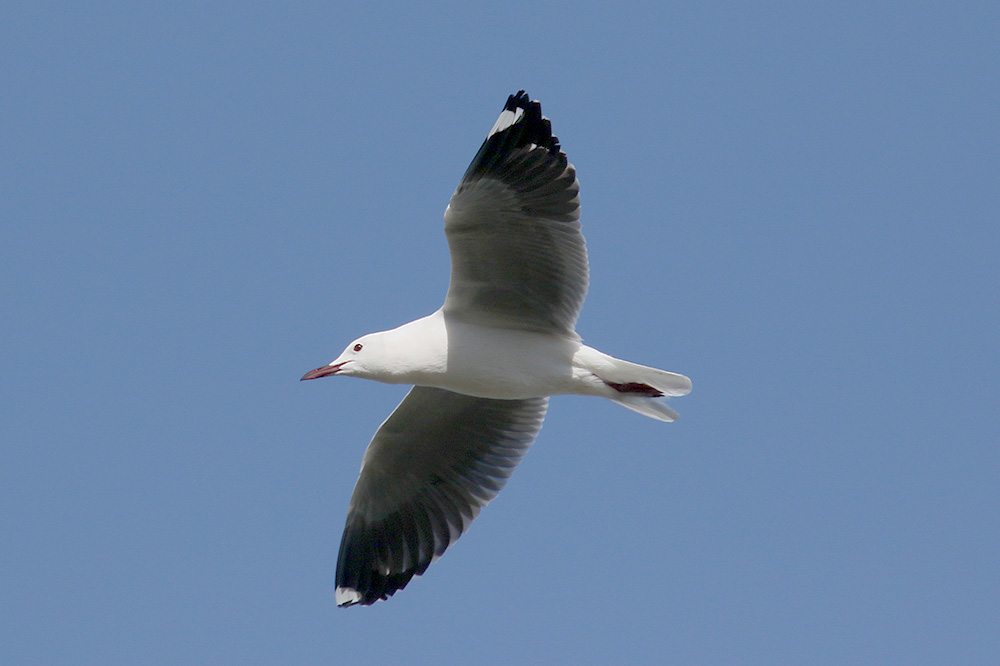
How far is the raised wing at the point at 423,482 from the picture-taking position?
9719 millimetres

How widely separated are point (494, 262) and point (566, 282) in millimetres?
533

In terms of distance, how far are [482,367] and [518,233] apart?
0.97 meters

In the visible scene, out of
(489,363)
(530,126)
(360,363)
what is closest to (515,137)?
(530,126)

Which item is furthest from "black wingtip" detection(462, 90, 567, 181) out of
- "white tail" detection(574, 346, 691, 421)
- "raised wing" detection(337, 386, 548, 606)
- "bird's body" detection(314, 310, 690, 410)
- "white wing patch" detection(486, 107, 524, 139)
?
"raised wing" detection(337, 386, 548, 606)

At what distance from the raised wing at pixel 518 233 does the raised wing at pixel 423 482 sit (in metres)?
1.18

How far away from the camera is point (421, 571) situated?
9961 mm

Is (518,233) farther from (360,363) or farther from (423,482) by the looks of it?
(423,482)

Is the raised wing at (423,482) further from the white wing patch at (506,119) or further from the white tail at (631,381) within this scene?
the white wing patch at (506,119)

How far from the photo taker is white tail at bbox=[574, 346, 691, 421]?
336 inches

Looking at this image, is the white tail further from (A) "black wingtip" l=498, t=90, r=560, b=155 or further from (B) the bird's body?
(A) "black wingtip" l=498, t=90, r=560, b=155

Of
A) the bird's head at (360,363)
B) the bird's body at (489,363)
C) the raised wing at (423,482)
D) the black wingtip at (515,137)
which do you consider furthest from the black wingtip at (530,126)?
the raised wing at (423,482)

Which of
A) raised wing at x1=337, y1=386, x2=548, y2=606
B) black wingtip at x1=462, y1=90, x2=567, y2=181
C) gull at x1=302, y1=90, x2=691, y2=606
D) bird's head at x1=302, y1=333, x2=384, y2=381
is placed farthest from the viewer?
raised wing at x1=337, y1=386, x2=548, y2=606

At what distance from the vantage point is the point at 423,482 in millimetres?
9906

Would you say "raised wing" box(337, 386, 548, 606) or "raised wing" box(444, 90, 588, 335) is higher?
"raised wing" box(444, 90, 588, 335)
